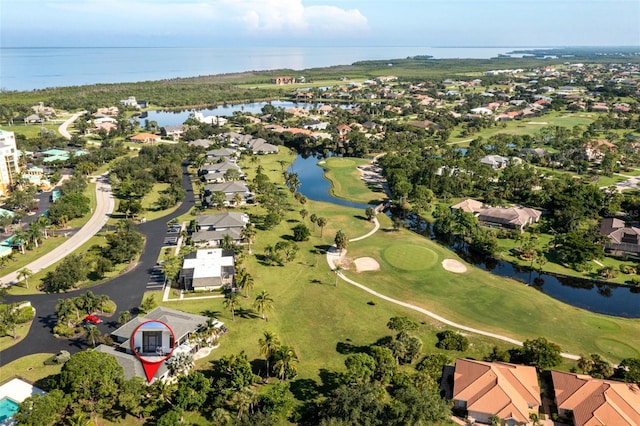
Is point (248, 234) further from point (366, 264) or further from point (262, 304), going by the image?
point (262, 304)

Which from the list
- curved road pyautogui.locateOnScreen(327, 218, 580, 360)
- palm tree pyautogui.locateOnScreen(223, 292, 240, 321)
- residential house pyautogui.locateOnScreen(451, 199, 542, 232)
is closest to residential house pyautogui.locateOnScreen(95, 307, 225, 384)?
palm tree pyautogui.locateOnScreen(223, 292, 240, 321)

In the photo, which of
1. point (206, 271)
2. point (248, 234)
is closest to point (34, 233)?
point (206, 271)

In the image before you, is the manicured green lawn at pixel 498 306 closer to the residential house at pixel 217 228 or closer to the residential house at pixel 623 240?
the residential house at pixel 623 240

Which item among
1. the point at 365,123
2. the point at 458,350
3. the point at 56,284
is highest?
the point at 365,123

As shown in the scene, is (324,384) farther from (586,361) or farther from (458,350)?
(586,361)

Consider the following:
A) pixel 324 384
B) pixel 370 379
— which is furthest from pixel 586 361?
pixel 324 384
